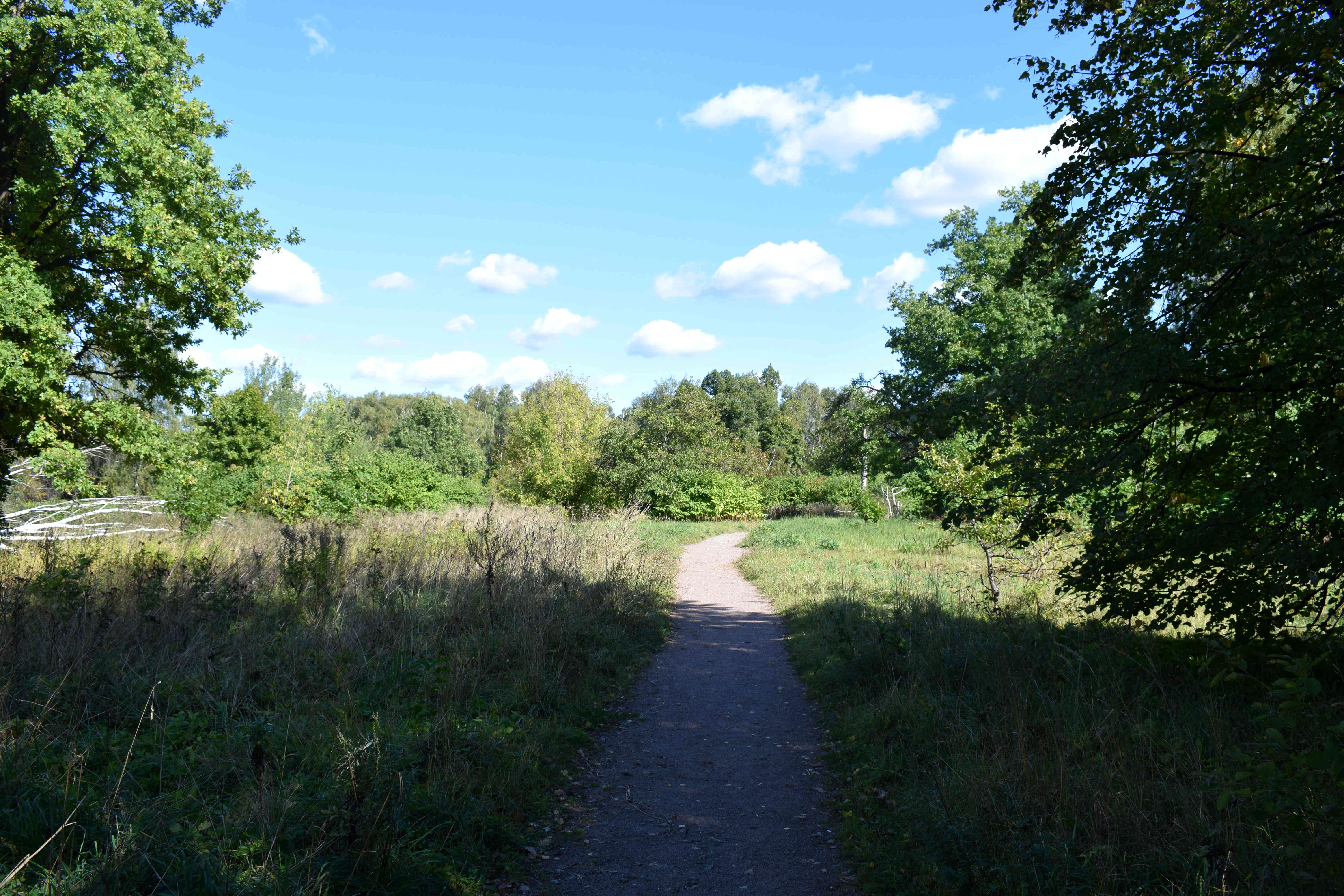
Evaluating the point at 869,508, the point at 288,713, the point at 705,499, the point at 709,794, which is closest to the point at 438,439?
the point at 705,499

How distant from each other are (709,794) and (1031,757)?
2.32 m

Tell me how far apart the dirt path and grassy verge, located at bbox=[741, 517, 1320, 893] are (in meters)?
0.34

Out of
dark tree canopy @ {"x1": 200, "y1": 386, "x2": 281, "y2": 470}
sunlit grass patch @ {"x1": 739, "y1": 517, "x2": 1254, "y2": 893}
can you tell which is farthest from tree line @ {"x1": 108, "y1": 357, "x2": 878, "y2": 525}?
sunlit grass patch @ {"x1": 739, "y1": 517, "x2": 1254, "y2": 893}

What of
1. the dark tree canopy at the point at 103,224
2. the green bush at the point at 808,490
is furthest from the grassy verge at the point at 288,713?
the green bush at the point at 808,490

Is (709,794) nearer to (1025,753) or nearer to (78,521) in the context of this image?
(1025,753)

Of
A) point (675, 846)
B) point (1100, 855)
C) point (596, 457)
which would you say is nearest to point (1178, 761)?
point (1100, 855)

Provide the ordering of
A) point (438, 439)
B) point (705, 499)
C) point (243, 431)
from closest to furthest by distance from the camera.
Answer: point (243, 431) < point (705, 499) < point (438, 439)

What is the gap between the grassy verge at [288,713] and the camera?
11.1 ft

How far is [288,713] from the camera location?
17.2ft

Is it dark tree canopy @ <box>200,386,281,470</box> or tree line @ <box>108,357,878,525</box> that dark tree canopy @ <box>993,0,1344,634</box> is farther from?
dark tree canopy @ <box>200,386,281,470</box>

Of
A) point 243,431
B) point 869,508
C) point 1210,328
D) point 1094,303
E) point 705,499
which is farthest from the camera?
point 705,499

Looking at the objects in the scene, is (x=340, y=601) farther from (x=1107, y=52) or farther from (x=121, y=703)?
(x=1107, y=52)

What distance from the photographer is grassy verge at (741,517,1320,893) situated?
3.43 meters

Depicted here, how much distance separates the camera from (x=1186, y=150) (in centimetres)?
542
